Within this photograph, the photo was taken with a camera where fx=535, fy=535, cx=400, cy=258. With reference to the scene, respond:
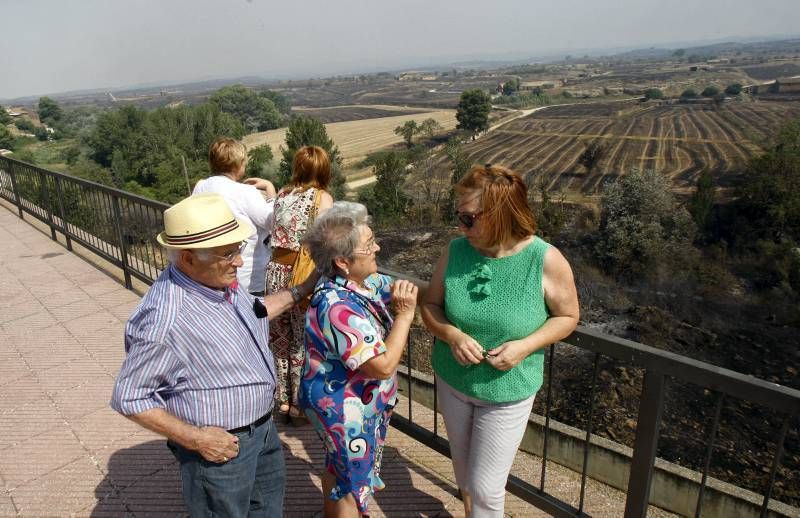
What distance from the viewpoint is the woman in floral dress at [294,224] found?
2.95 metres

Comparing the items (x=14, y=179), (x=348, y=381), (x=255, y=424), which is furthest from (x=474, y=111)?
(x=255, y=424)

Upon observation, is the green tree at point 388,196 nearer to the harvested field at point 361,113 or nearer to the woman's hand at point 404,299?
the woman's hand at point 404,299

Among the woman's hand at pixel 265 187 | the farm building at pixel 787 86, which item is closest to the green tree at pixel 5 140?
the woman's hand at pixel 265 187

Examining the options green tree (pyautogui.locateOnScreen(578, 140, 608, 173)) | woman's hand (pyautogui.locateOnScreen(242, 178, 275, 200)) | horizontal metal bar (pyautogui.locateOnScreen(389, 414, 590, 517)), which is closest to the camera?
horizontal metal bar (pyautogui.locateOnScreen(389, 414, 590, 517))

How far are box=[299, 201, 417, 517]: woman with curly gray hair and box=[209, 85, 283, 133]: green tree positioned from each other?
107 m

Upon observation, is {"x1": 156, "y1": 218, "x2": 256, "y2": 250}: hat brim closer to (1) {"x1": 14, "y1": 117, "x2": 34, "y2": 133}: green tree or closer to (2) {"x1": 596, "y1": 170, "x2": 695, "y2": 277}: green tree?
(2) {"x1": 596, "y1": 170, "x2": 695, "y2": 277}: green tree

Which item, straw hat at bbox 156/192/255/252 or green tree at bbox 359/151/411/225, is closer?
straw hat at bbox 156/192/255/252

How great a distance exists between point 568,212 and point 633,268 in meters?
10.3

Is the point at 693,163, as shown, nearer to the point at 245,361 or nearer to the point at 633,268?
the point at 633,268

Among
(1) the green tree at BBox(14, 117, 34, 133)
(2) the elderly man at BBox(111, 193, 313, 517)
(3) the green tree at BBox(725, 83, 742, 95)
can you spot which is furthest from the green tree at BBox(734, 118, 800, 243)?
(1) the green tree at BBox(14, 117, 34, 133)

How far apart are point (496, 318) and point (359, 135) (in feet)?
306

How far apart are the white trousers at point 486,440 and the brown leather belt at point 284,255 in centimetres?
129

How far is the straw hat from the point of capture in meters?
1.68

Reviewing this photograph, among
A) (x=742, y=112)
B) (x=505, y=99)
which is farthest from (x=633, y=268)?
(x=505, y=99)
